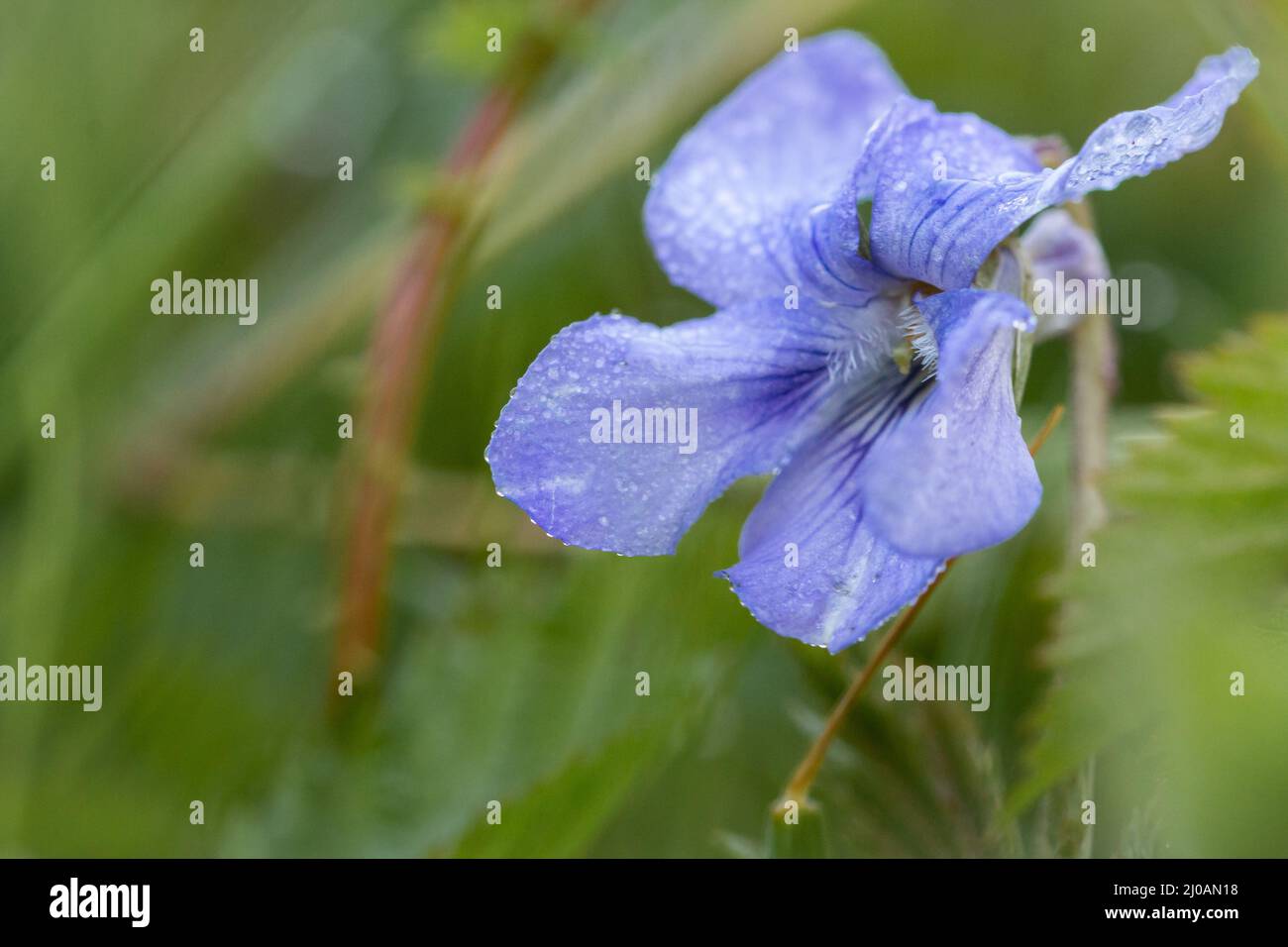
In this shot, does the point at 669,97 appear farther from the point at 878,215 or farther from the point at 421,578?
the point at 878,215

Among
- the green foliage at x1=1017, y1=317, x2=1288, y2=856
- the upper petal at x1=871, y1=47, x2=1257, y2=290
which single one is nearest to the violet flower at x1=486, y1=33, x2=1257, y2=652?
the upper petal at x1=871, y1=47, x2=1257, y2=290

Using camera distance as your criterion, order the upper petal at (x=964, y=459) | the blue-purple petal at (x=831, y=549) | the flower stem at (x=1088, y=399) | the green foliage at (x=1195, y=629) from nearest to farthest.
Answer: the green foliage at (x=1195, y=629), the upper petal at (x=964, y=459), the blue-purple petal at (x=831, y=549), the flower stem at (x=1088, y=399)

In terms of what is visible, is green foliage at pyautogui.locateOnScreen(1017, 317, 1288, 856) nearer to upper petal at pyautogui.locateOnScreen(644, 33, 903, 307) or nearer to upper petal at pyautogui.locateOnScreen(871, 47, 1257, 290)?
upper petal at pyautogui.locateOnScreen(871, 47, 1257, 290)

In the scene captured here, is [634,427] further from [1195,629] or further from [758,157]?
[1195,629]

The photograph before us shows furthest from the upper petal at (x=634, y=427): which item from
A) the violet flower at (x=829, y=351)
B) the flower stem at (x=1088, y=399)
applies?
the flower stem at (x=1088, y=399)

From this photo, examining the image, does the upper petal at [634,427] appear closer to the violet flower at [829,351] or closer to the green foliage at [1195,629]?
the violet flower at [829,351]

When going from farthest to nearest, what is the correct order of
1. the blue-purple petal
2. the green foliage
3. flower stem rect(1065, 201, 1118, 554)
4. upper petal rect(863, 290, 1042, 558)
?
1. flower stem rect(1065, 201, 1118, 554)
2. the blue-purple petal
3. upper petal rect(863, 290, 1042, 558)
4. the green foliage
